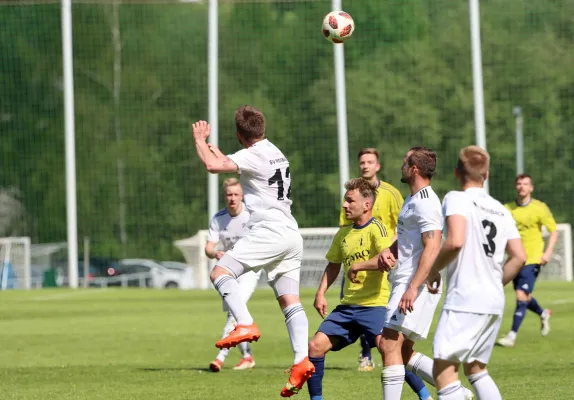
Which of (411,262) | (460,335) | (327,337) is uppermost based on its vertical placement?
(411,262)

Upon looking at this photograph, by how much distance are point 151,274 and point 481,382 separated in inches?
1187

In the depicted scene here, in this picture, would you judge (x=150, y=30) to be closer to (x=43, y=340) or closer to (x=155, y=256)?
(x=155, y=256)

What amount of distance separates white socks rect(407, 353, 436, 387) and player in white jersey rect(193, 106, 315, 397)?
3.09 ft

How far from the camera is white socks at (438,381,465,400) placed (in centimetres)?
671

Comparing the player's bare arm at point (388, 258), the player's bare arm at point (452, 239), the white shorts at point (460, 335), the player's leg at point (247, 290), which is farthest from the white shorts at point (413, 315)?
the player's leg at point (247, 290)

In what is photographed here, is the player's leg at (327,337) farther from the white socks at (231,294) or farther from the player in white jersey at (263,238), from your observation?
the white socks at (231,294)

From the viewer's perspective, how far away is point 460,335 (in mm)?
6582

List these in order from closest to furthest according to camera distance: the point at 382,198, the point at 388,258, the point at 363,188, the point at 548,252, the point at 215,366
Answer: the point at 388,258 → the point at 363,188 → the point at 382,198 → the point at 215,366 → the point at 548,252

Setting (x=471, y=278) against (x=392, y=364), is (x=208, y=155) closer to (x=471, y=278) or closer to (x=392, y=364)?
(x=392, y=364)

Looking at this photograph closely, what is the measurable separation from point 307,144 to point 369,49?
10.9 ft

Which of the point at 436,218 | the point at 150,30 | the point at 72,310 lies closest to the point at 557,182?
the point at 150,30

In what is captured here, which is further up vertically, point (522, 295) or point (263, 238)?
point (263, 238)

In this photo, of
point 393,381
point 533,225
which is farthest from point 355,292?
point 533,225

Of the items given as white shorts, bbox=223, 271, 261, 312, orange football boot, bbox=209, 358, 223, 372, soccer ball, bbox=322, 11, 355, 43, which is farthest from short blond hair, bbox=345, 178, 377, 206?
orange football boot, bbox=209, 358, 223, 372
